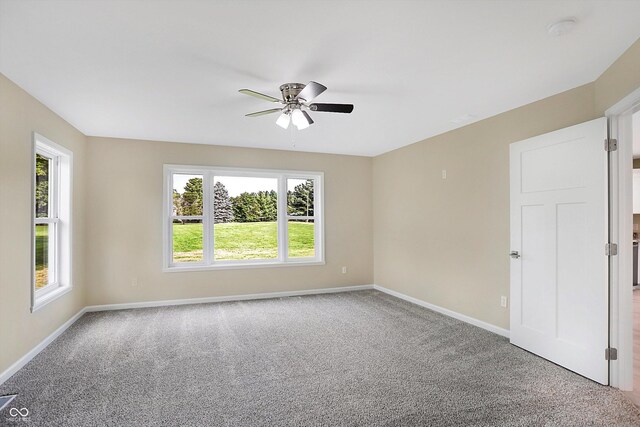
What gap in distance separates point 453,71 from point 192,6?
6.39 ft

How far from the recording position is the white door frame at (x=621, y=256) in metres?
2.60

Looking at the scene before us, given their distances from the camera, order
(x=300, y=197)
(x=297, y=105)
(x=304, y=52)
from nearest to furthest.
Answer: (x=304, y=52)
(x=297, y=105)
(x=300, y=197)

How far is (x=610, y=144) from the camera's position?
268cm

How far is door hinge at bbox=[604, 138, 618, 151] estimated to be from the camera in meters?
2.67

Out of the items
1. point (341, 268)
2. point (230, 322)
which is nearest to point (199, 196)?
point (230, 322)

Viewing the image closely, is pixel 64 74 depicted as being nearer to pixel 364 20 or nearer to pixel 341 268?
pixel 364 20

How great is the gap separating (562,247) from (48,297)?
505 centimetres

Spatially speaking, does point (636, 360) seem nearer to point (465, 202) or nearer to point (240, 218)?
point (465, 202)

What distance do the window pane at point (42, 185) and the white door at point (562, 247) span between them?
4969 millimetres

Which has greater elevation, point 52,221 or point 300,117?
point 300,117

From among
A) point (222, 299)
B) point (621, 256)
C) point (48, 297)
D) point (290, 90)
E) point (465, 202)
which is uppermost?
point (290, 90)

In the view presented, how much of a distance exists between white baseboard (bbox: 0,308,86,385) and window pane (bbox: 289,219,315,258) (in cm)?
316

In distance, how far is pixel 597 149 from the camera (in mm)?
2740

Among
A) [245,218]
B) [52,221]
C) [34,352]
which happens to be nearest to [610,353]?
[245,218]
